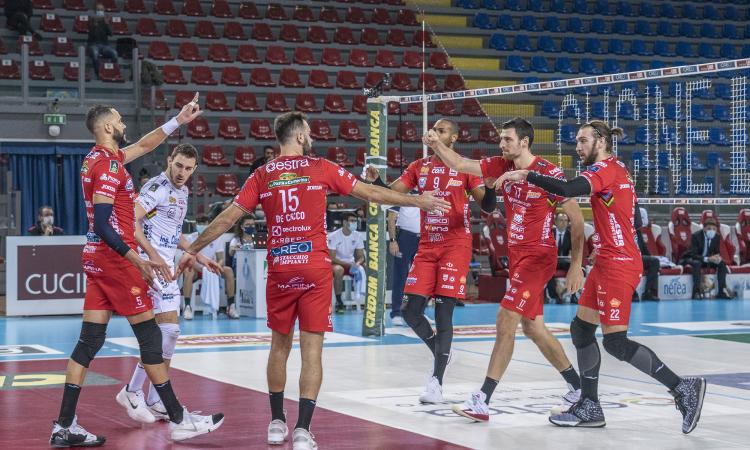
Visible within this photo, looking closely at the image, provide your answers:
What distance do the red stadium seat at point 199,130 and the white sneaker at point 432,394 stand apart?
16730 mm

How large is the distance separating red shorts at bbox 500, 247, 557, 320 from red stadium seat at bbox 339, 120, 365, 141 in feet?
58.5

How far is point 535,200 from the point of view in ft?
26.1

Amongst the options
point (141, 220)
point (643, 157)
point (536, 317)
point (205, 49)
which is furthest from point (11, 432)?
point (205, 49)

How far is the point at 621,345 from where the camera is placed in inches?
291

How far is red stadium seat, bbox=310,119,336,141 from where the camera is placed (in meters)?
25.3

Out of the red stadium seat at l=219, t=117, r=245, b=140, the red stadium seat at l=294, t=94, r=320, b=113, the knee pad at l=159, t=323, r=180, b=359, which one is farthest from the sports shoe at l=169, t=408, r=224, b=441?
the red stadium seat at l=294, t=94, r=320, b=113

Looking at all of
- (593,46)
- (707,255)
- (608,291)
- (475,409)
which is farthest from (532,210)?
(593,46)

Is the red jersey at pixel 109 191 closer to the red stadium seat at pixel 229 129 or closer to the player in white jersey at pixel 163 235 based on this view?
the player in white jersey at pixel 163 235

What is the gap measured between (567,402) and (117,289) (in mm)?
3322

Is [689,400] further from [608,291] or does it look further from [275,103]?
[275,103]

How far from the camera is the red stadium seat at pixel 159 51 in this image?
2556 centimetres

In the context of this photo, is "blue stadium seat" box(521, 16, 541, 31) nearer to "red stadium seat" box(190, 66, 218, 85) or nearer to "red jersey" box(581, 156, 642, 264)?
"red stadium seat" box(190, 66, 218, 85)

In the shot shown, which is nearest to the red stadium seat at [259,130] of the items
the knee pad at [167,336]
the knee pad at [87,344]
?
the knee pad at [167,336]

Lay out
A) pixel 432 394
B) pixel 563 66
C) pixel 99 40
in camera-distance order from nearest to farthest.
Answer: pixel 432 394 → pixel 99 40 → pixel 563 66
